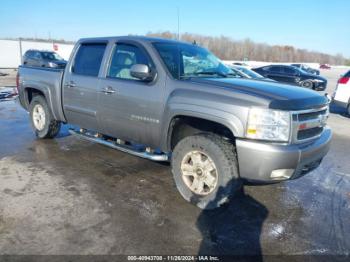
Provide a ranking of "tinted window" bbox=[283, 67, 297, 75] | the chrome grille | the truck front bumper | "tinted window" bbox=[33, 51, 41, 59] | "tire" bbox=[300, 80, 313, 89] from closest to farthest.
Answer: the truck front bumper, the chrome grille, "tire" bbox=[300, 80, 313, 89], "tinted window" bbox=[283, 67, 297, 75], "tinted window" bbox=[33, 51, 41, 59]

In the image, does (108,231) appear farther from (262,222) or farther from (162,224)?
(262,222)

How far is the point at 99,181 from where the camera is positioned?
4508 millimetres

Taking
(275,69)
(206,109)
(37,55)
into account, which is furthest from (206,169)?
(37,55)

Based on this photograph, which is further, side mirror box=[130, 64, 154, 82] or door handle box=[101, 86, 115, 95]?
door handle box=[101, 86, 115, 95]

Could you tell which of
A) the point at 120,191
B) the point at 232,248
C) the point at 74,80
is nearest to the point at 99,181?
the point at 120,191

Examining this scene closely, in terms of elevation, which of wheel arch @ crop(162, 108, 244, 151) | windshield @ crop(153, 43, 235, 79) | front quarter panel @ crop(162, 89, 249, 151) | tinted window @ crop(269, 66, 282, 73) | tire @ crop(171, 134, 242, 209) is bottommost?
tire @ crop(171, 134, 242, 209)

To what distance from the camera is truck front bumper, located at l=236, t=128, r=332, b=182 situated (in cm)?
323

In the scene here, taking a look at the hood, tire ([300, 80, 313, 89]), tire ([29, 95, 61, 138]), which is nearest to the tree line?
tire ([300, 80, 313, 89])

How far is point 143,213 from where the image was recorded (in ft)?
12.0

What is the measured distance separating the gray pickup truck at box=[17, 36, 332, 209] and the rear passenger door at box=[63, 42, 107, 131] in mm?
16

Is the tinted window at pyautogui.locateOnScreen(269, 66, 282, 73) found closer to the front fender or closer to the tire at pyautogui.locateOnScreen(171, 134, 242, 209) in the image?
the front fender

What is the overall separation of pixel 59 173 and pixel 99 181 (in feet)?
2.27

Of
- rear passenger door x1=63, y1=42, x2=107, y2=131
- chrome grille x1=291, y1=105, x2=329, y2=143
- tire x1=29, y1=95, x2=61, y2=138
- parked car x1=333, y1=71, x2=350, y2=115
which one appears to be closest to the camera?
chrome grille x1=291, y1=105, x2=329, y2=143

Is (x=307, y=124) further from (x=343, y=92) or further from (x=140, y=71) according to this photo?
(x=343, y=92)
